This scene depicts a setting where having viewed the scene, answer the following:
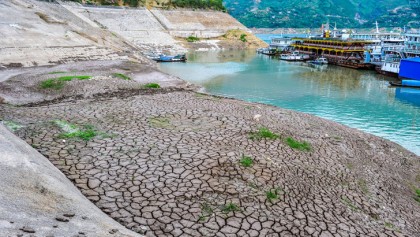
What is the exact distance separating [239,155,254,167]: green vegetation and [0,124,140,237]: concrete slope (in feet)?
14.4

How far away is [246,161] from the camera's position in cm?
1091

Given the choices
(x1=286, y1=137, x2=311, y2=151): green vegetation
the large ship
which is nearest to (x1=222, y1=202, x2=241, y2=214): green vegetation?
(x1=286, y1=137, x2=311, y2=151): green vegetation

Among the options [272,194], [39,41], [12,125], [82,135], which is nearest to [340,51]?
[39,41]

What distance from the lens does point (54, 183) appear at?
26.8 ft

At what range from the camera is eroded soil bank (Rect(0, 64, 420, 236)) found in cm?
863

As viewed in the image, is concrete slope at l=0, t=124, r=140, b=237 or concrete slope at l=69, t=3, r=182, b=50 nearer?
concrete slope at l=0, t=124, r=140, b=237

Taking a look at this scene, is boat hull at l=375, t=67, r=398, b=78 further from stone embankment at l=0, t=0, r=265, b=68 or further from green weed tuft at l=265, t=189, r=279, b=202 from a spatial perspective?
green weed tuft at l=265, t=189, r=279, b=202

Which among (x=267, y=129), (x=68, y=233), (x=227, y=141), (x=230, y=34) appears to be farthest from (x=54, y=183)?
(x=230, y=34)

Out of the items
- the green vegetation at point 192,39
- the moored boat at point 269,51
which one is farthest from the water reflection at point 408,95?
the green vegetation at point 192,39

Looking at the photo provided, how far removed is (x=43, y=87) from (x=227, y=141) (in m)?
17.4

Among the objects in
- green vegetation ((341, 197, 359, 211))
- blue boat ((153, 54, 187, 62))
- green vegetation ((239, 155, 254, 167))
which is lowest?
green vegetation ((341, 197, 359, 211))

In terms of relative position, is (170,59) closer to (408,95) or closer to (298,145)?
(408,95)

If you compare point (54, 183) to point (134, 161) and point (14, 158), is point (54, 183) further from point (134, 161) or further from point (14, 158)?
point (134, 161)

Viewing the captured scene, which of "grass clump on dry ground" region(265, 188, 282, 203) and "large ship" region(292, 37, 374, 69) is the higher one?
"large ship" region(292, 37, 374, 69)
